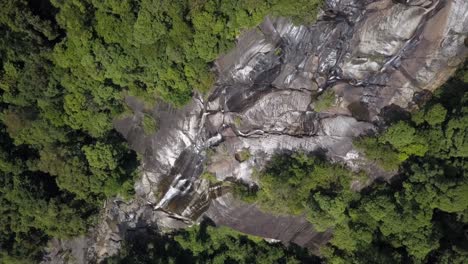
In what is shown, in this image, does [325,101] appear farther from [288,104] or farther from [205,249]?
[205,249]

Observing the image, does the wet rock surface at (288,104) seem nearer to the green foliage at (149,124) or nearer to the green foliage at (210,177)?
the green foliage at (210,177)

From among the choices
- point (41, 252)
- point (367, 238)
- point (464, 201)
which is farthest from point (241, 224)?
point (41, 252)

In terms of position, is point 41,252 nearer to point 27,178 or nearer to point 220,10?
point 27,178

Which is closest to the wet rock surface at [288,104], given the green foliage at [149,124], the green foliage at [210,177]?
the green foliage at [210,177]

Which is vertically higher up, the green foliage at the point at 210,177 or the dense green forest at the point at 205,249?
the green foliage at the point at 210,177

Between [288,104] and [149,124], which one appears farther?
[149,124]

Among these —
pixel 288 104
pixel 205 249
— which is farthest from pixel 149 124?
pixel 205 249
